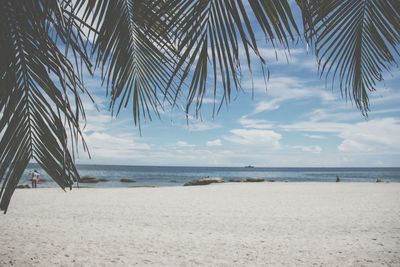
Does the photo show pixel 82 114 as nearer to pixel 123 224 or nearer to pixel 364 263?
pixel 364 263

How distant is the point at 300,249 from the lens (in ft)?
16.4

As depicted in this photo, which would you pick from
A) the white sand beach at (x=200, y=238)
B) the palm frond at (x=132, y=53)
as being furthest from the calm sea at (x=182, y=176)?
the palm frond at (x=132, y=53)

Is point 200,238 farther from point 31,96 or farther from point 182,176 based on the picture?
point 182,176

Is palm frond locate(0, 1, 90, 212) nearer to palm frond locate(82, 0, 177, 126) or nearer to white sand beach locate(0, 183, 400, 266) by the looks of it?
palm frond locate(82, 0, 177, 126)

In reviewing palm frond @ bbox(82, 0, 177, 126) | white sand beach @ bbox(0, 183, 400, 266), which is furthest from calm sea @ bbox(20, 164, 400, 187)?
palm frond @ bbox(82, 0, 177, 126)

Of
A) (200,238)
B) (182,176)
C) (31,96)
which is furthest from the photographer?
(182,176)

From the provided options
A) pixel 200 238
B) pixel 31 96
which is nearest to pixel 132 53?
pixel 31 96

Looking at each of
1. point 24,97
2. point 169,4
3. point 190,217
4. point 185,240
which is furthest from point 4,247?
point 169,4

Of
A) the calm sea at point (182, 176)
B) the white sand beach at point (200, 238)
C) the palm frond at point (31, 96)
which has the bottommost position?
the calm sea at point (182, 176)

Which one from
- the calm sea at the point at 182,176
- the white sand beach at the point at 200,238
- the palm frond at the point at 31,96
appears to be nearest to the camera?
the palm frond at the point at 31,96

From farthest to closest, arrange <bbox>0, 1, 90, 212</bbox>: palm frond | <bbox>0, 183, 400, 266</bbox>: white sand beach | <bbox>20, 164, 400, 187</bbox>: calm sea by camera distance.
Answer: <bbox>20, 164, 400, 187</bbox>: calm sea < <bbox>0, 183, 400, 266</bbox>: white sand beach < <bbox>0, 1, 90, 212</bbox>: palm frond

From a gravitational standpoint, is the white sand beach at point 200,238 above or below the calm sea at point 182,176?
above

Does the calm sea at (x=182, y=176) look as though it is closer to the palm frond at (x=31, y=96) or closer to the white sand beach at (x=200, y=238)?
the white sand beach at (x=200, y=238)

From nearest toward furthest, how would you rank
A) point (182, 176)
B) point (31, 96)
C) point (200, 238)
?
point (31, 96) → point (200, 238) → point (182, 176)
